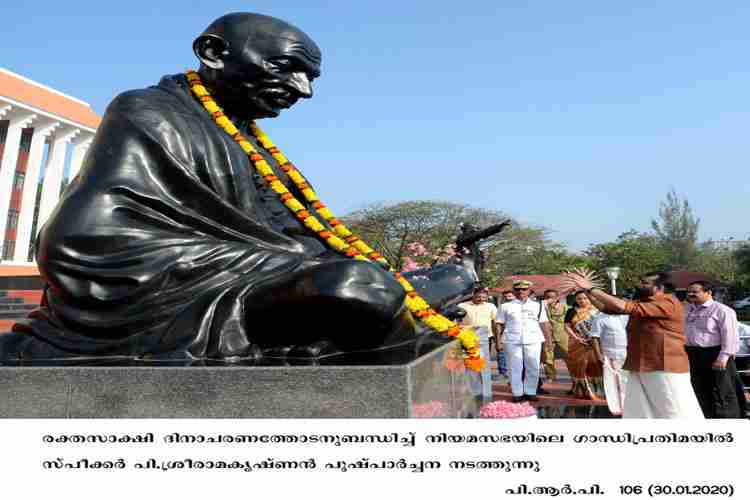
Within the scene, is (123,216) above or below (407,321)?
above

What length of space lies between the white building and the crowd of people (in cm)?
2590

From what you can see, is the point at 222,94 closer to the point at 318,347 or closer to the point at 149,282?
the point at 149,282

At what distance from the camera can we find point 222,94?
2.98 m

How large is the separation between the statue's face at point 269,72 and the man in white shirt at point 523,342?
5.09 meters

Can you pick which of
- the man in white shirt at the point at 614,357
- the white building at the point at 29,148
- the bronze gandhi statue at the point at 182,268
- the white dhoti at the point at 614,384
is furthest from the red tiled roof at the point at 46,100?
the bronze gandhi statue at the point at 182,268

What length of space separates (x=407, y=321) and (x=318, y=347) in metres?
0.51

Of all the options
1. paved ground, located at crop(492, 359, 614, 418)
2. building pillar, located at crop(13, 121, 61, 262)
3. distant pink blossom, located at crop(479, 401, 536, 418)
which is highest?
building pillar, located at crop(13, 121, 61, 262)

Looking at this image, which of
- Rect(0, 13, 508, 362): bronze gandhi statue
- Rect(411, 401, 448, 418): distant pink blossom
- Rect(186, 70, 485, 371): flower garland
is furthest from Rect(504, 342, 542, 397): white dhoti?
Rect(0, 13, 508, 362): bronze gandhi statue

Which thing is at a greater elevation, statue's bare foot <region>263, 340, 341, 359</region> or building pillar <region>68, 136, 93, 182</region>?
building pillar <region>68, 136, 93, 182</region>

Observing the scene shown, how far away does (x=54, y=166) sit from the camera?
2850 centimetres

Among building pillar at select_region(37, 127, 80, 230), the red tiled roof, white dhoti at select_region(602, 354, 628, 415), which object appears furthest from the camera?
building pillar at select_region(37, 127, 80, 230)

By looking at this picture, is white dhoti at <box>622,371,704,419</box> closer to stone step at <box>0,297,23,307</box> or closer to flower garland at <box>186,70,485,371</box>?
flower garland at <box>186,70,485,371</box>

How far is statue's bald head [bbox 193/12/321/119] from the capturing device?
281 centimetres
